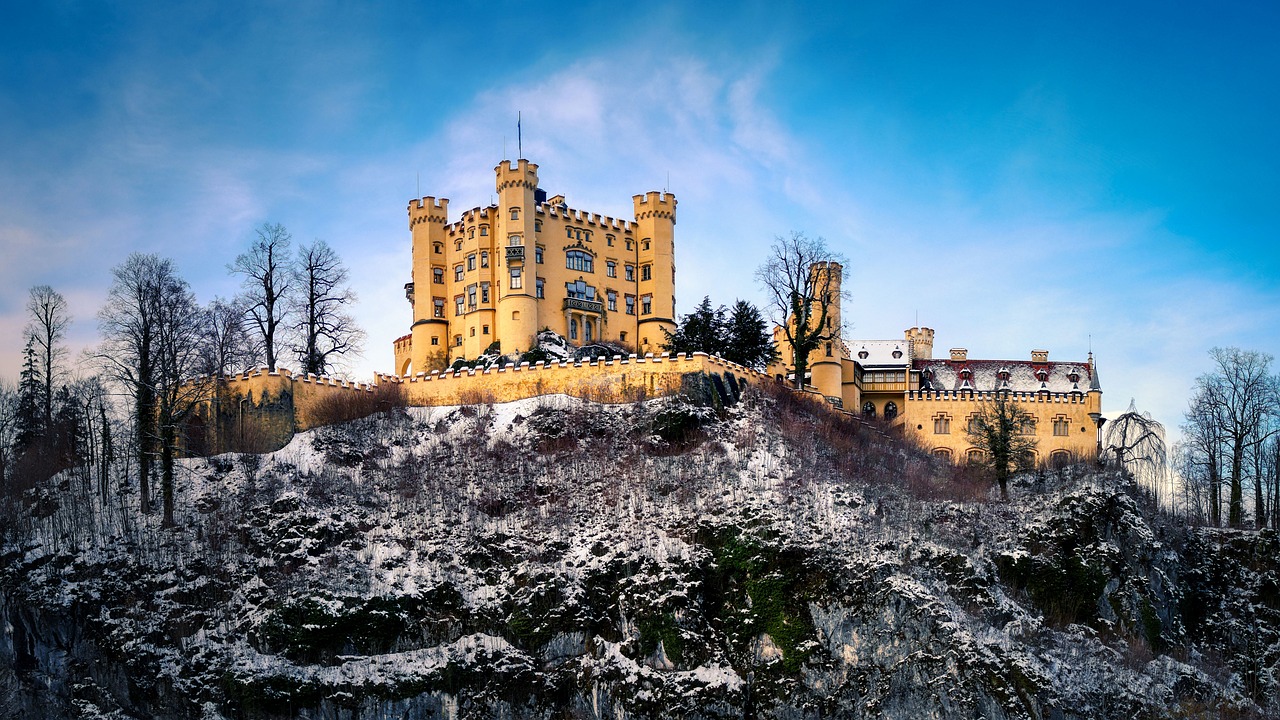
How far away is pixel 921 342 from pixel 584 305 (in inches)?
1001

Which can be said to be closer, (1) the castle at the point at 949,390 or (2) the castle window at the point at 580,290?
(1) the castle at the point at 949,390

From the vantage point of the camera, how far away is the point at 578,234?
75500 millimetres

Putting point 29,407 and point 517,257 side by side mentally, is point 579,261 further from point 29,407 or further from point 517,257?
point 29,407

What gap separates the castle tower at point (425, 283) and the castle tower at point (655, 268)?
12773 mm

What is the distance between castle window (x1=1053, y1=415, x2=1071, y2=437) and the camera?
72062 mm

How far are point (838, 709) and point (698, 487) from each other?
12365 millimetres

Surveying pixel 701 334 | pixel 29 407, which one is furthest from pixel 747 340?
pixel 29 407

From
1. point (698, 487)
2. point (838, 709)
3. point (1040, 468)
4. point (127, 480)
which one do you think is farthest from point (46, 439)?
point (1040, 468)

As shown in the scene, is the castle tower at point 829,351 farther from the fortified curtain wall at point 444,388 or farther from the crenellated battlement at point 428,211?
the crenellated battlement at point 428,211

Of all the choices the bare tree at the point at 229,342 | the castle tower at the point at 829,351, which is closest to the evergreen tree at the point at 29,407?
the bare tree at the point at 229,342

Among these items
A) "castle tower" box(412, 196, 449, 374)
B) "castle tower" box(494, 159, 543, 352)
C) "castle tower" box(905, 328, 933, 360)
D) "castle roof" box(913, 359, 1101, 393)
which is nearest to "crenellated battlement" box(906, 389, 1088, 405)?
"castle roof" box(913, 359, 1101, 393)

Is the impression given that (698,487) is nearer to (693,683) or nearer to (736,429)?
(736,429)

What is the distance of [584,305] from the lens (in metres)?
74.2

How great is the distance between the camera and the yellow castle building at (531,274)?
2864 inches
